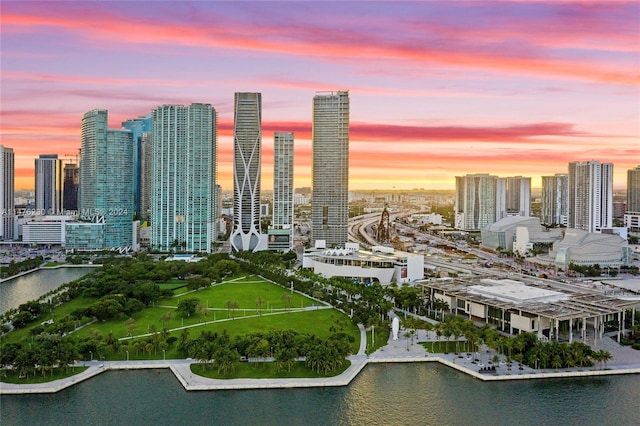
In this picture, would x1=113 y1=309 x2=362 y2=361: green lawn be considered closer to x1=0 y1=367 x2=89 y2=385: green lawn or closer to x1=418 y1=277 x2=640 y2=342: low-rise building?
x1=0 y1=367 x2=89 y2=385: green lawn

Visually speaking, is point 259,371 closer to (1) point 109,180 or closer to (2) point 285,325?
(2) point 285,325

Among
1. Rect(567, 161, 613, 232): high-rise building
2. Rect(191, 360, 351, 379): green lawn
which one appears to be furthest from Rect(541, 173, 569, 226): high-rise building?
Rect(191, 360, 351, 379): green lawn

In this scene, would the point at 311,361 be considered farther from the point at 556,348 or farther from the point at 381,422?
the point at 556,348

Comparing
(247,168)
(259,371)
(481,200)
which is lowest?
(259,371)

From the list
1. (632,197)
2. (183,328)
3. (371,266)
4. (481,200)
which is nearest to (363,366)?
(183,328)

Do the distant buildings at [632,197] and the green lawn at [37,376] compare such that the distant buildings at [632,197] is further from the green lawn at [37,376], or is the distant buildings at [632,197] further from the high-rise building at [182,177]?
the green lawn at [37,376]

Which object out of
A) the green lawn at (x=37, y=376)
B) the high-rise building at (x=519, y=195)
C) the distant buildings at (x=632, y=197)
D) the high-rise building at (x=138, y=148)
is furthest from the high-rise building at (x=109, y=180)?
the distant buildings at (x=632, y=197)
